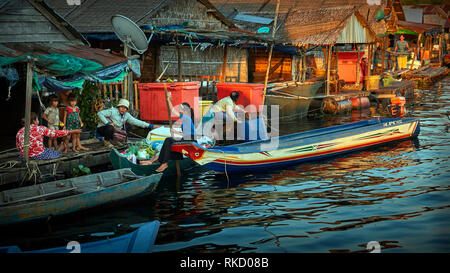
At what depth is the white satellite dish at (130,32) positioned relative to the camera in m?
12.2

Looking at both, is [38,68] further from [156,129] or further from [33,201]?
[156,129]

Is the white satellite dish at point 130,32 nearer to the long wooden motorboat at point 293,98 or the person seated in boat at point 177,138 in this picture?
the person seated in boat at point 177,138

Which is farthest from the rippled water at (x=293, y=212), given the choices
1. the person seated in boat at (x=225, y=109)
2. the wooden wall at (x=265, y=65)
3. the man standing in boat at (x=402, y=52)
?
the man standing in boat at (x=402, y=52)

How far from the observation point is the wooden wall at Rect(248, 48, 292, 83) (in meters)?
24.5

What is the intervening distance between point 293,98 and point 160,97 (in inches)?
255

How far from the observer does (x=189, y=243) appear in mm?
7395

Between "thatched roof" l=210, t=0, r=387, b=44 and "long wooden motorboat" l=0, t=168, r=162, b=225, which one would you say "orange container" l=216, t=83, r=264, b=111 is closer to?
"thatched roof" l=210, t=0, r=387, b=44

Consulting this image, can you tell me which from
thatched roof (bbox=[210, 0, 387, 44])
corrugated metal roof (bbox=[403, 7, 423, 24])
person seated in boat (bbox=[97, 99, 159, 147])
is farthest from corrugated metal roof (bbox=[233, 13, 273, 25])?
corrugated metal roof (bbox=[403, 7, 423, 24])

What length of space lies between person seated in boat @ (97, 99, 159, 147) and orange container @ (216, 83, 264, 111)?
5573 millimetres

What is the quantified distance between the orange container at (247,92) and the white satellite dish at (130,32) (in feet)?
15.6

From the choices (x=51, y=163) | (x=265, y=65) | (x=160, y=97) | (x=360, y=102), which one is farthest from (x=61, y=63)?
(x=360, y=102)

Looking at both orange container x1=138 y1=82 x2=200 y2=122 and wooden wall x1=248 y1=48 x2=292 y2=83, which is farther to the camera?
wooden wall x1=248 y1=48 x2=292 y2=83

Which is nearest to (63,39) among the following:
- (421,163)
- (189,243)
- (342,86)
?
(189,243)

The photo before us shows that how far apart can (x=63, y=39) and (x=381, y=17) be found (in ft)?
77.1
